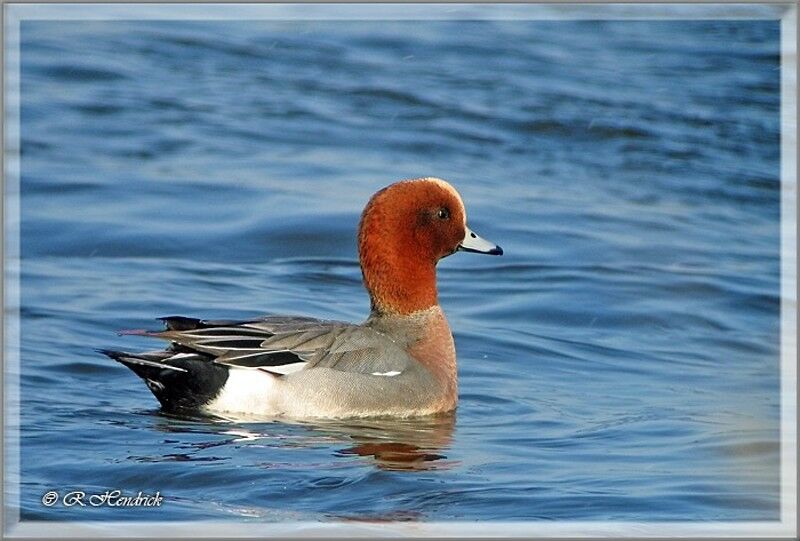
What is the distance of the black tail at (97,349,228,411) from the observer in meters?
7.72

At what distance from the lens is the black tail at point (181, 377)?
7.72 m

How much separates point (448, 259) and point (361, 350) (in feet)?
12.3

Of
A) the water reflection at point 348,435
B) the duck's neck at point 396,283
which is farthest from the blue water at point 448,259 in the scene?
the duck's neck at point 396,283

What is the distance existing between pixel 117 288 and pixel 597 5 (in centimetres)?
416

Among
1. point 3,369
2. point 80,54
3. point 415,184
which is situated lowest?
point 3,369

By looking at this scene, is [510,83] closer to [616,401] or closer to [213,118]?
[213,118]

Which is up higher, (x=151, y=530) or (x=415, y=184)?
(x=415, y=184)

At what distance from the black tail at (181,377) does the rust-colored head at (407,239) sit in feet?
3.49

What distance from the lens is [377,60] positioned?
11.2m

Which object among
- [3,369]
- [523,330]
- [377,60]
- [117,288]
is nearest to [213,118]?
[377,60]

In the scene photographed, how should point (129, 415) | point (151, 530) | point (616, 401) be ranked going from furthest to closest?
point (616, 401)
point (129, 415)
point (151, 530)
